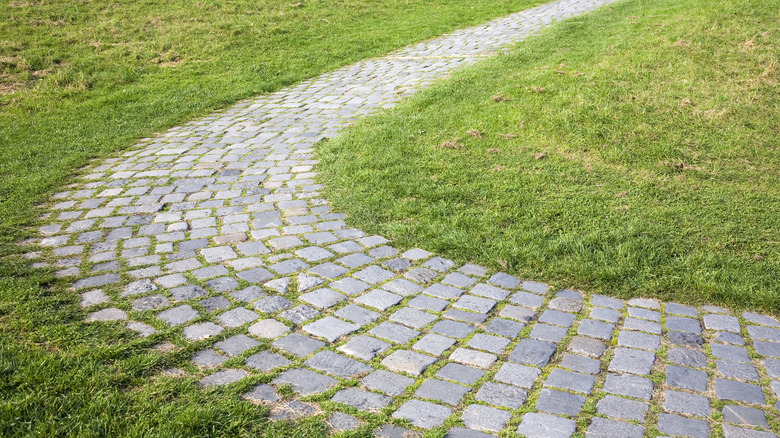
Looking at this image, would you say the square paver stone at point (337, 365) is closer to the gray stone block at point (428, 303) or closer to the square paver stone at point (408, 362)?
the square paver stone at point (408, 362)

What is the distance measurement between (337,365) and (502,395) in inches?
34.8

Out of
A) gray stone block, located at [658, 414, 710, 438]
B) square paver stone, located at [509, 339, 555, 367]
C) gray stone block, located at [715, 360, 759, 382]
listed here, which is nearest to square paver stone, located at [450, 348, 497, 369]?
square paver stone, located at [509, 339, 555, 367]

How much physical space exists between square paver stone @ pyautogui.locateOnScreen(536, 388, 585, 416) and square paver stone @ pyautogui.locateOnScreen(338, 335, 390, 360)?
908 millimetres

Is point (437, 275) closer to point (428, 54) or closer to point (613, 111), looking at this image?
point (613, 111)

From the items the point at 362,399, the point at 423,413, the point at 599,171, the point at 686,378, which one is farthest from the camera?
the point at 599,171

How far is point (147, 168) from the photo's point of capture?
6746 mm

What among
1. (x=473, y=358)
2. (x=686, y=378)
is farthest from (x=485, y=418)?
(x=686, y=378)

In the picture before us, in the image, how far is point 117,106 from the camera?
9000 mm

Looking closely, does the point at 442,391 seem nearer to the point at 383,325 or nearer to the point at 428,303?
the point at 383,325

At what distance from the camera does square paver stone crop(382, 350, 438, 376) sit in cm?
337

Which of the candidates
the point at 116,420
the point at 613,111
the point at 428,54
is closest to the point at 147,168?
the point at 116,420

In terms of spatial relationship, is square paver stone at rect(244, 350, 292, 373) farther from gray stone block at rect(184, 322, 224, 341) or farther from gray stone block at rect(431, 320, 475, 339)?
gray stone block at rect(431, 320, 475, 339)

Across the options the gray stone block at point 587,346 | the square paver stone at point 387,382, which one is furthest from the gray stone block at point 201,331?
the gray stone block at point 587,346

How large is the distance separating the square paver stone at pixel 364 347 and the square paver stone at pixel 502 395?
64cm
